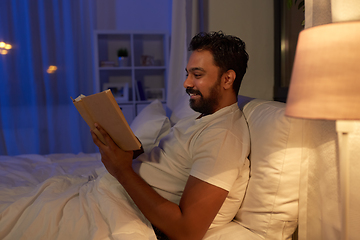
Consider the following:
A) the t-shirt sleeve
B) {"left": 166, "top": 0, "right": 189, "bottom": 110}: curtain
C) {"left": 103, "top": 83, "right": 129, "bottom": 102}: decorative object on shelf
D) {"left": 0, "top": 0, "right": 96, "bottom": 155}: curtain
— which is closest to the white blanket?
the t-shirt sleeve

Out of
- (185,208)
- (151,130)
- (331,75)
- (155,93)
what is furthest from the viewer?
(155,93)

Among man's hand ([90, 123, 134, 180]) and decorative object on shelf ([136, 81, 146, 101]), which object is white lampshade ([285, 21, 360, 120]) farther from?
decorative object on shelf ([136, 81, 146, 101])

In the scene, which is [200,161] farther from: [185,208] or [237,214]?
[237,214]

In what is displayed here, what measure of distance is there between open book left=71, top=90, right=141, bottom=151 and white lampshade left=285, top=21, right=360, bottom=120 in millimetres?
552

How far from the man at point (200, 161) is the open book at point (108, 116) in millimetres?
36

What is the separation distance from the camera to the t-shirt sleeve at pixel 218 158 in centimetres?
88

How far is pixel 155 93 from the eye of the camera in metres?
3.47

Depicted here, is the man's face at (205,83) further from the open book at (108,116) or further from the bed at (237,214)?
the open book at (108,116)

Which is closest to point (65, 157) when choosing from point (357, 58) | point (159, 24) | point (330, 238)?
point (330, 238)

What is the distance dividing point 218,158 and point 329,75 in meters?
0.48

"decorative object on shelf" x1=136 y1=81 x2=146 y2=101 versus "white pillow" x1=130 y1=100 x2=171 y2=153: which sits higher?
"decorative object on shelf" x1=136 y1=81 x2=146 y2=101

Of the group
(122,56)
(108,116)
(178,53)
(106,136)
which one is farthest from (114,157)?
(122,56)

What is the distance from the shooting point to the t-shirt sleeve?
2.89 feet

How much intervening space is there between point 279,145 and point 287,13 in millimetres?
1260
